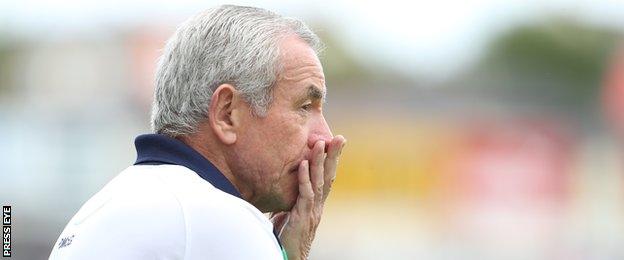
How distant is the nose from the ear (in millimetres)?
245

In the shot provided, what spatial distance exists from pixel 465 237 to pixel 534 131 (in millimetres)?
2776

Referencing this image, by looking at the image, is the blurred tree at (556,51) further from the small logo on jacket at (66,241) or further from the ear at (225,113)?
the small logo on jacket at (66,241)

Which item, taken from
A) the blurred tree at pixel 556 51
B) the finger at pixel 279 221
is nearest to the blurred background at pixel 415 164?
the finger at pixel 279 221

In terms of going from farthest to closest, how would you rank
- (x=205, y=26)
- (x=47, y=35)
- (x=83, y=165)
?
(x=47, y=35) < (x=83, y=165) < (x=205, y=26)

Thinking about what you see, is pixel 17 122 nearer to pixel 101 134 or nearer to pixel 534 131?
pixel 101 134

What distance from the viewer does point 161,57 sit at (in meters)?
3.67

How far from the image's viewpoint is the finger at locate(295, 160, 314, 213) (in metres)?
3.62

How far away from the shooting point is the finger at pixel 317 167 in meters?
3.63

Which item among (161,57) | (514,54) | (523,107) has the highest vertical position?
(161,57)

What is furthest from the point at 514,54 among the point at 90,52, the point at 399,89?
the point at 399,89

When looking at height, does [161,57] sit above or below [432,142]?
above

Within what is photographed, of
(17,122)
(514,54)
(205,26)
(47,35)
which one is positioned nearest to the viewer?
(205,26)

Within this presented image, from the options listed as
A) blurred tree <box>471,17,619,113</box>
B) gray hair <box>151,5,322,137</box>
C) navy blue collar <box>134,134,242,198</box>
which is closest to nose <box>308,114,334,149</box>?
gray hair <box>151,5,322,137</box>

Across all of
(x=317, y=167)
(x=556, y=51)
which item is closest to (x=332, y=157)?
(x=317, y=167)
